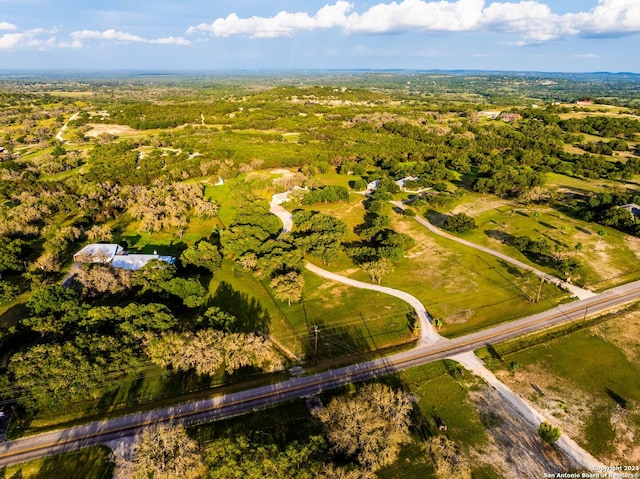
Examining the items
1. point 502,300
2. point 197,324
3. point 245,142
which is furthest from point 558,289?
point 245,142

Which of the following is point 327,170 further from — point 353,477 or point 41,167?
point 353,477

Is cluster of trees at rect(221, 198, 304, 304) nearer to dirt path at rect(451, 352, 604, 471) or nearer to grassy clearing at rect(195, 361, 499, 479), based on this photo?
grassy clearing at rect(195, 361, 499, 479)

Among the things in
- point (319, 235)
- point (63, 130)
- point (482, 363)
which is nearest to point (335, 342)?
point (482, 363)

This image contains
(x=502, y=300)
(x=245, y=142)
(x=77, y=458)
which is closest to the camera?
(x=77, y=458)

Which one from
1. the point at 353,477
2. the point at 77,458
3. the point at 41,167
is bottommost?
the point at 77,458

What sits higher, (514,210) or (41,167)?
(41,167)

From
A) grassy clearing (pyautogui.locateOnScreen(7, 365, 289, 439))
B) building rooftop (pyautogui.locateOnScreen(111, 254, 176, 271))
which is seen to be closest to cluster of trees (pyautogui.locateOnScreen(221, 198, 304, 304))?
building rooftop (pyautogui.locateOnScreen(111, 254, 176, 271))

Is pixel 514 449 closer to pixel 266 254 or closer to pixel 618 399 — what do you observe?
pixel 618 399

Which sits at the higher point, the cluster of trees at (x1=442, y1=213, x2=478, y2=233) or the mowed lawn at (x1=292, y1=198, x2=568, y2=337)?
the cluster of trees at (x1=442, y1=213, x2=478, y2=233)
